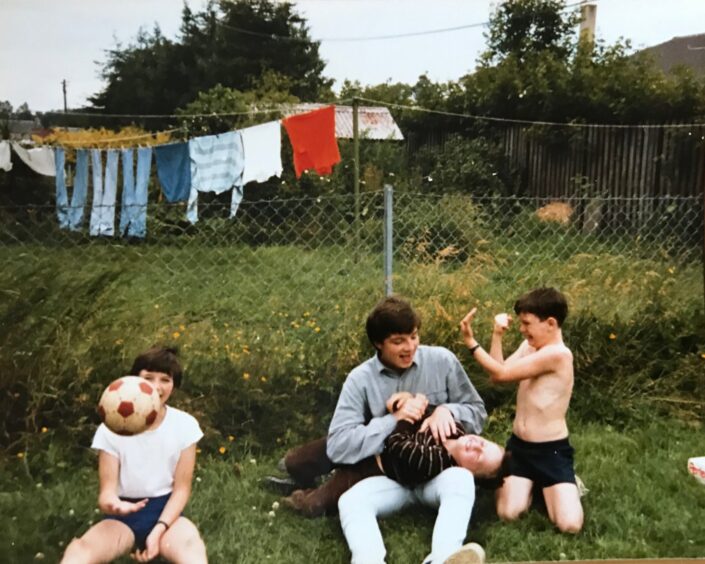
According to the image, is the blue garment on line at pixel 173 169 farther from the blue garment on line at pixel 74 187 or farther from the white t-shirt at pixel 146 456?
the white t-shirt at pixel 146 456

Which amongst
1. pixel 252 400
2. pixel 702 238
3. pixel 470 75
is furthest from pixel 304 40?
pixel 702 238

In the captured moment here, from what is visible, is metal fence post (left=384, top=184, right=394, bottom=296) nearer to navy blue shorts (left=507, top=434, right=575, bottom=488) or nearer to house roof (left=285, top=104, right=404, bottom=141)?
house roof (left=285, top=104, right=404, bottom=141)

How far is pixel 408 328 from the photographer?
2.33m

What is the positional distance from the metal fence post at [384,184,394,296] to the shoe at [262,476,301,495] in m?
0.62

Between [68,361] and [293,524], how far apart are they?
2.58 ft

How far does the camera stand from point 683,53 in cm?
244

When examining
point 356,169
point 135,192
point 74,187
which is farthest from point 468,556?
point 74,187

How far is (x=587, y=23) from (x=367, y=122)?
2.32 feet

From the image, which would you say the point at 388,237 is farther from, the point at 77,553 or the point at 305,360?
the point at 77,553

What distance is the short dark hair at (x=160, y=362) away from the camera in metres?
2.25

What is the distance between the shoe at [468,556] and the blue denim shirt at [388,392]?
324mm

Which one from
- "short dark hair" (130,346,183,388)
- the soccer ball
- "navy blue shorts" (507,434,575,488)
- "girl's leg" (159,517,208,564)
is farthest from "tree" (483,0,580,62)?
"girl's leg" (159,517,208,564)

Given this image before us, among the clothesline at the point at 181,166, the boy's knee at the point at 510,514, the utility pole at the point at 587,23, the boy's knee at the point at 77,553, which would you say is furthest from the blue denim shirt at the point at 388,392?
the utility pole at the point at 587,23

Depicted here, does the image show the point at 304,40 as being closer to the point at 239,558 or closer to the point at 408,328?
the point at 408,328
